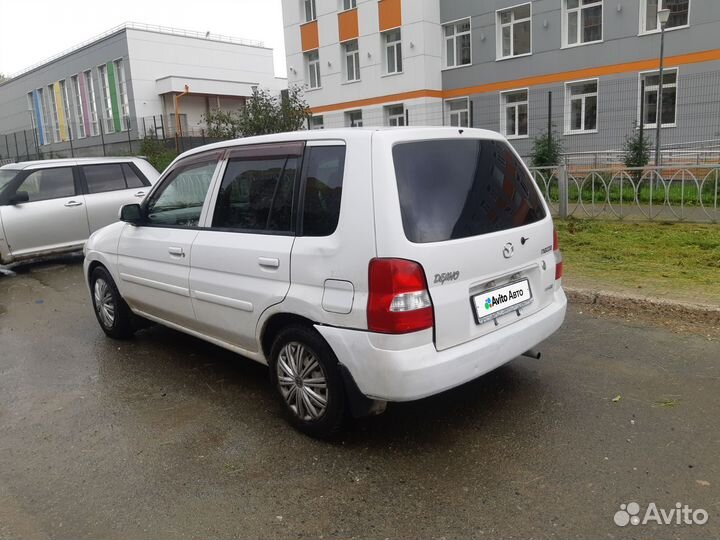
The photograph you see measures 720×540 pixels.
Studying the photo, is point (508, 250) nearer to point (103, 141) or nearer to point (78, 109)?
point (103, 141)

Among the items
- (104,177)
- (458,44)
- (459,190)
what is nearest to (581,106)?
(458,44)

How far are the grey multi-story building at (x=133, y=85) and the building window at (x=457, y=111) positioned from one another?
39.1 feet

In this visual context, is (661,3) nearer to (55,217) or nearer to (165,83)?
(55,217)

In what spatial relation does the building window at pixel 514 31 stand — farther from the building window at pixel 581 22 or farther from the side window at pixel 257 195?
the side window at pixel 257 195

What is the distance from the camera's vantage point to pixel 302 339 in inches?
143

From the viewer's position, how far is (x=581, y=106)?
22.9 meters

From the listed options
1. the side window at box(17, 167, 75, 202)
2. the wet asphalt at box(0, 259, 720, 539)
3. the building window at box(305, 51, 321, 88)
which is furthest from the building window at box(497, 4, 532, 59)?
the wet asphalt at box(0, 259, 720, 539)

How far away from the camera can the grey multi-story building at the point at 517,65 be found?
20.0m

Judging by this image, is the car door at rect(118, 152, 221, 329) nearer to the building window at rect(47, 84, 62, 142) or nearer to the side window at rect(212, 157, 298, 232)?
the side window at rect(212, 157, 298, 232)

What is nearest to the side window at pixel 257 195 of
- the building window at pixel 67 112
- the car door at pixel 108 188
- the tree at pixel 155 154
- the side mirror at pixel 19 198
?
the car door at pixel 108 188

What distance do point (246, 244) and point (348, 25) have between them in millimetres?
27122

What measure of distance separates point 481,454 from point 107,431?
2.43 meters

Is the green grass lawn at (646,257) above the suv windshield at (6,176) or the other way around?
the other way around

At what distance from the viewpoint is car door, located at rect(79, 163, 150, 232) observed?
10.1 m
